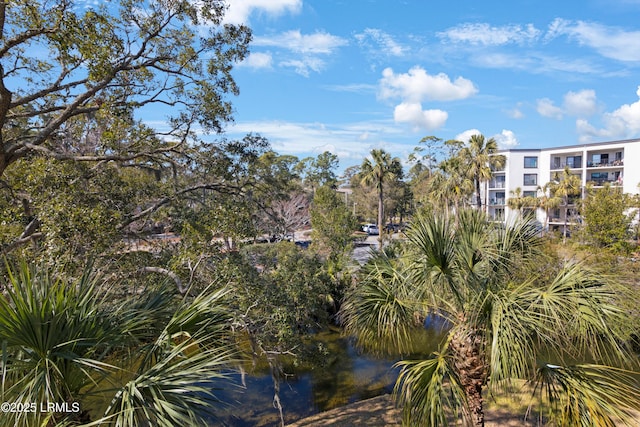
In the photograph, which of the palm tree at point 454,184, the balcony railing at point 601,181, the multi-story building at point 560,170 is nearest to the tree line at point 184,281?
the palm tree at point 454,184

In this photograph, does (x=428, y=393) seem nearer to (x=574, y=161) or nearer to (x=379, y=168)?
(x=379, y=168)

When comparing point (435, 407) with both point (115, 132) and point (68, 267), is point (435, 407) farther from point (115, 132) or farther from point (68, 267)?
point (115, 132)

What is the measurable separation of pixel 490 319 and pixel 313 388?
292 inches

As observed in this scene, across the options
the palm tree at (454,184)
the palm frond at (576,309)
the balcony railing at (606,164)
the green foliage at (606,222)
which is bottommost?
the palm frond at (576,309)

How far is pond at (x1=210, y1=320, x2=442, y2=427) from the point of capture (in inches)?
356

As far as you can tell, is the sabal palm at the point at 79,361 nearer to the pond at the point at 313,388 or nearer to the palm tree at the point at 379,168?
the pond at the point at 313,388

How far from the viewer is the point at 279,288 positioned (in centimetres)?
704

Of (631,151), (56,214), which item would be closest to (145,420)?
(56,214)

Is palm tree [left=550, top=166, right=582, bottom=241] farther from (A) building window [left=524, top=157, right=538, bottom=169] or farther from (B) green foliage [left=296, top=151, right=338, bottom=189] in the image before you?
(B) green foliage [left=296, top=151, right=338, bottom=189]

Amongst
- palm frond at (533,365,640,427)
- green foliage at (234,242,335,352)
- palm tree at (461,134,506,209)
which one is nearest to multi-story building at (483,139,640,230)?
palm tree at (461,134,506,209)

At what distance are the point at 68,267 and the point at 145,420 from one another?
306 centimetres

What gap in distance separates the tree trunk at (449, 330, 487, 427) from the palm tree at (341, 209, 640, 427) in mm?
14

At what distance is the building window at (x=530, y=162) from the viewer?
3706cm

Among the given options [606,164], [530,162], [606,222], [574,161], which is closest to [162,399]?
[606,222]
